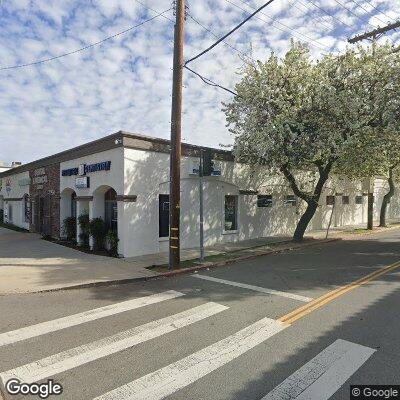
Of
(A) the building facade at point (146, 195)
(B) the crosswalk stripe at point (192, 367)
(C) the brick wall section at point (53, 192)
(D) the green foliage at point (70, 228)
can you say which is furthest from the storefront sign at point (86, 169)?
(B) the crosswalk stripe at point (192, 367)

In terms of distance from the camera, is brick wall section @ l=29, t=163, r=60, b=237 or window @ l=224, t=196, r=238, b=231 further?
brick wall section @ l=29, t=163, r=60, b=237

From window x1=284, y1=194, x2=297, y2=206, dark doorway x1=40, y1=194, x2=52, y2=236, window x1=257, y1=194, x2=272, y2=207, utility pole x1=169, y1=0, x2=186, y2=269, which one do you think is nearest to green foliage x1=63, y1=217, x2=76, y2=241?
dark doorway x1=40, y1=194, x2=52, y2=236

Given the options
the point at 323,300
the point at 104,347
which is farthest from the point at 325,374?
the point at 323,300

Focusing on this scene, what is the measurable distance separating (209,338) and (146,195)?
8.57m

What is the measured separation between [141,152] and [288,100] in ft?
20.2

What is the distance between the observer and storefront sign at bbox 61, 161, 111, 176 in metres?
13.6

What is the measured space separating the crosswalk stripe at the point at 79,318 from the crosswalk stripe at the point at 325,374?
144 inches

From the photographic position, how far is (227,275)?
1016 cm

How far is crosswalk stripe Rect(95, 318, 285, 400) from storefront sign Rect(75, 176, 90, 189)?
1081cm

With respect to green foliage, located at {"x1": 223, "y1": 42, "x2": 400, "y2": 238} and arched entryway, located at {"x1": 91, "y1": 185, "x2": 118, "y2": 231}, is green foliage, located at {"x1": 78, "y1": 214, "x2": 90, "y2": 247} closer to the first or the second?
arched entryway, located at {"x1": 91, "y1": 185, "x2": 118, "y2": 231}

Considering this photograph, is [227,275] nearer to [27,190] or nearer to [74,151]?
[74,151]

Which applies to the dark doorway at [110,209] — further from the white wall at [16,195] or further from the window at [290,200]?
the window at [290,200]

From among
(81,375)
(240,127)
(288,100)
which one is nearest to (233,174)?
(240,127)

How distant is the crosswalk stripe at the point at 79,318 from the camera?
18.3 feet
